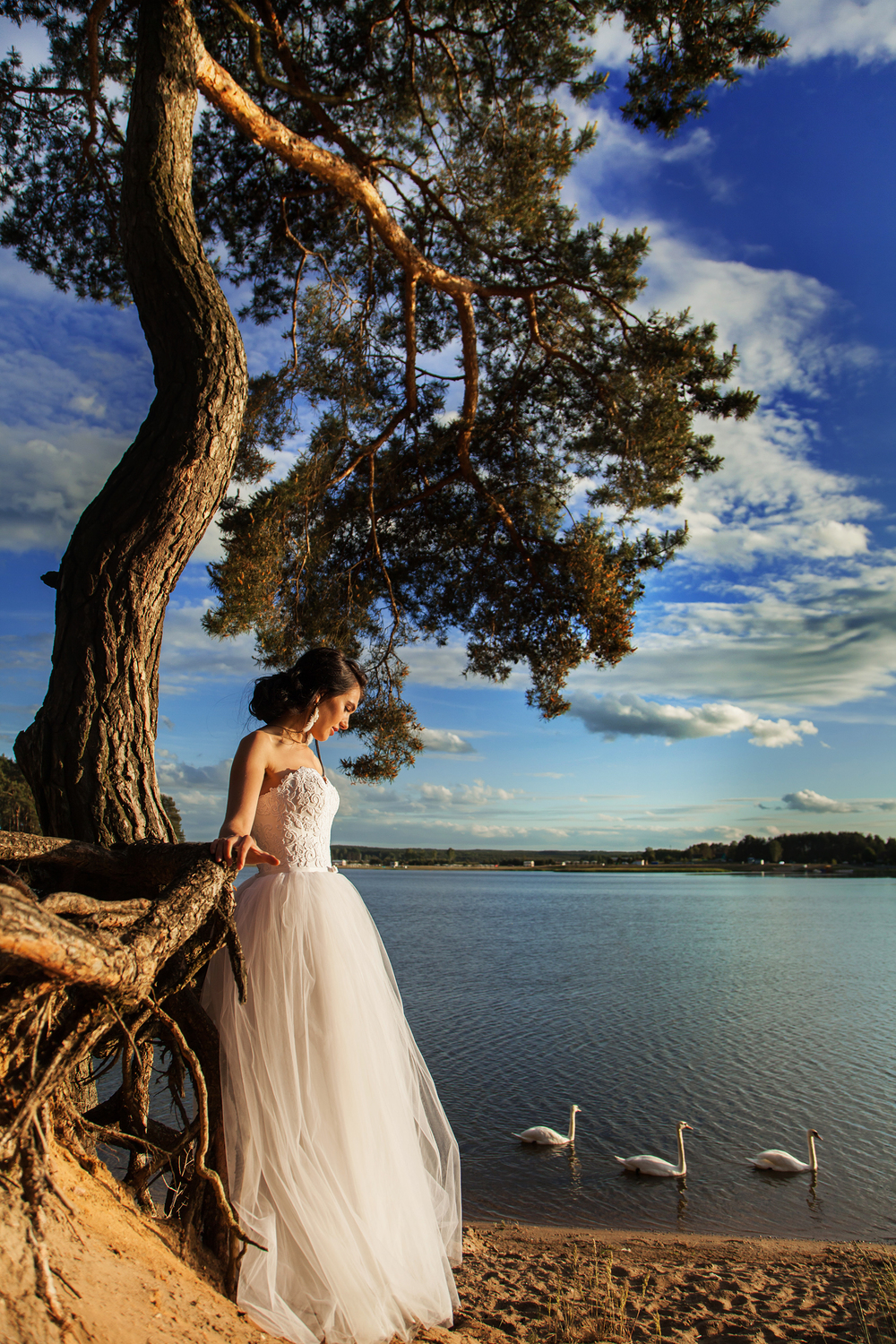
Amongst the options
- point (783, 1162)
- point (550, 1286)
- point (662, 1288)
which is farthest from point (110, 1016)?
point (783, 1162)

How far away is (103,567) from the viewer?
2553 mm

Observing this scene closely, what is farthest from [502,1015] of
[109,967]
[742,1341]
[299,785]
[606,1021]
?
[109,967]

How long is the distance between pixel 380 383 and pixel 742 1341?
5776mm

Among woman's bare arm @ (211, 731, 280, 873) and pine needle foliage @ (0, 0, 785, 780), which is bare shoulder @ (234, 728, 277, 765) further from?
pine needle foliage @ (0, 0, 785, 780)

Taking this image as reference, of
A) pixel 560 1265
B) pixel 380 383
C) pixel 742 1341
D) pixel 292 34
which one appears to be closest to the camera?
pixel 742 1341

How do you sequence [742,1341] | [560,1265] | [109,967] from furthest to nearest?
[560,1265], [742,1341], [109,967]

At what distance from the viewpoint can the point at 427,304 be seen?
19.2 feet

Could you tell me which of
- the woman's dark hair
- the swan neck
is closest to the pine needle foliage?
the woman's dark hair

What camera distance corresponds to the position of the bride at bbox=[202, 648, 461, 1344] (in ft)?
7.07

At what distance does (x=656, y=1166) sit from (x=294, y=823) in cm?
565

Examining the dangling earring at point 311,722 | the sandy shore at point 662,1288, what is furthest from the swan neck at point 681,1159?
the dangling earring at point 311,722

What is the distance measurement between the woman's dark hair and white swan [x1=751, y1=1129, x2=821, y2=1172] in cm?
631

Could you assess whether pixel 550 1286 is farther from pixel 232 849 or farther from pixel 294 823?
pixel 232 849

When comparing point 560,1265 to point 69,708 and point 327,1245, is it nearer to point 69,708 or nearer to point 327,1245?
point 327,1245
